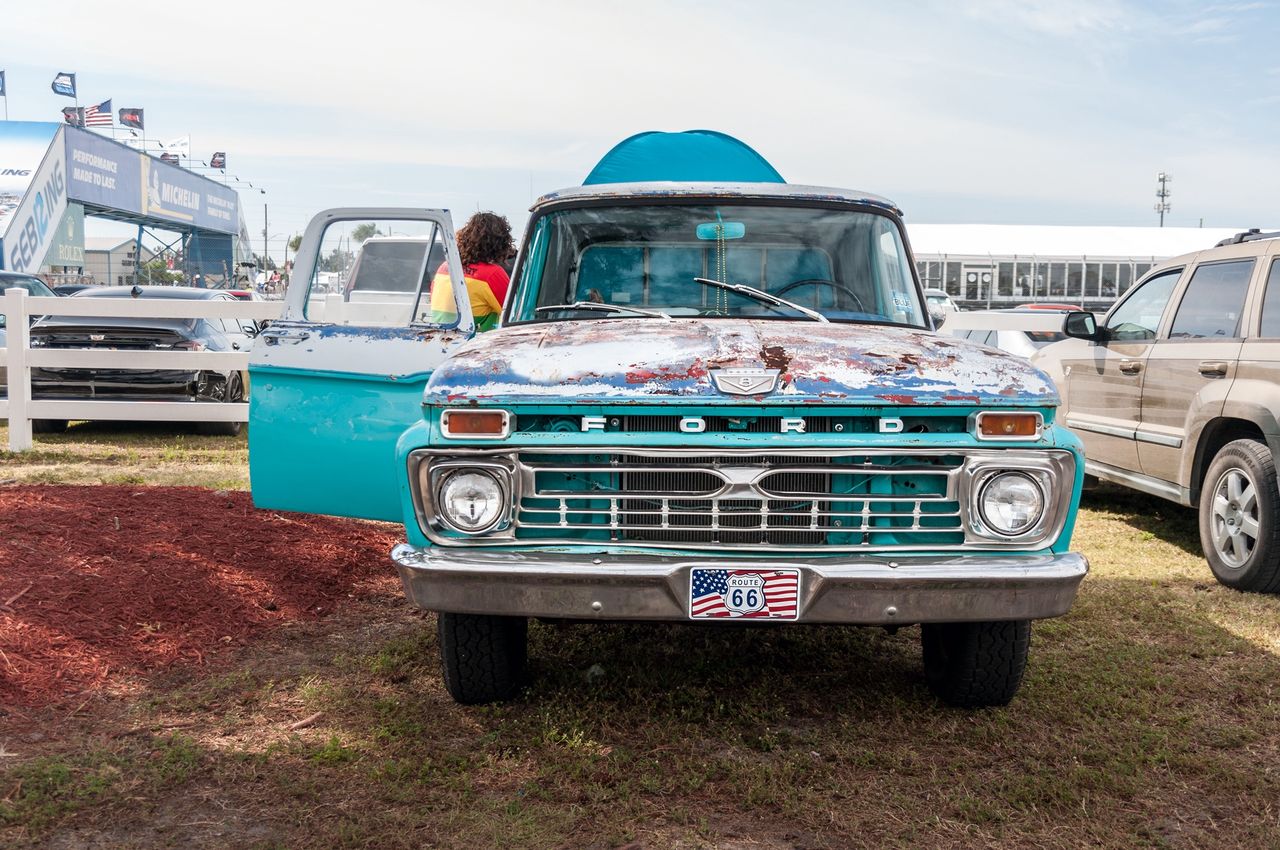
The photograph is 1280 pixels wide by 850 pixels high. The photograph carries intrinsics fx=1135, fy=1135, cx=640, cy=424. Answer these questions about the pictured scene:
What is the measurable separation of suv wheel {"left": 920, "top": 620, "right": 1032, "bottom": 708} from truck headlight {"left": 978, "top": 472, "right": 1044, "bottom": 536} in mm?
538

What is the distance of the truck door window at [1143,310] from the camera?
7258 millimetres

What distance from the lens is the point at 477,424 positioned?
11.5 ft

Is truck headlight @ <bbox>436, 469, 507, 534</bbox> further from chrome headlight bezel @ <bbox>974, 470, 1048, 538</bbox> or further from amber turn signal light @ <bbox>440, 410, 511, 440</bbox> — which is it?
chrome headlight bezel @ <bbox>974, 470, 1048, 538</bbox>

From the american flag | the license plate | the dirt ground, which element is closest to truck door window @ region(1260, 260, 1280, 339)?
the dirt ground

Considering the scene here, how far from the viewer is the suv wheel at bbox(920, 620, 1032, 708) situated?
397 centimetres

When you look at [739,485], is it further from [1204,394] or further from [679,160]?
[679,160]

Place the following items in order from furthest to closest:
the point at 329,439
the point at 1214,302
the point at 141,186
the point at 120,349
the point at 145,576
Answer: the point at 141,186
the point at 120,349
the point at 1214,302
the point at 145,576
the point at 329,439

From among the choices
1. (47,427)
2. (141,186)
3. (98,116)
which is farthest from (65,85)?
(47,427)

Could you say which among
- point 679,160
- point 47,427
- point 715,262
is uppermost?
point 679,160

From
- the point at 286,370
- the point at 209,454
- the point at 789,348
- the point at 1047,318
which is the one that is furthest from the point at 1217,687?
the point at 209,454

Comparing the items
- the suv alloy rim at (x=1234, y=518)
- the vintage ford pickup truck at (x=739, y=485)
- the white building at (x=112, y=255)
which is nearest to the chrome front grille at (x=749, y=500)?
the vintage ford pickup truck at (x=739, y=485)

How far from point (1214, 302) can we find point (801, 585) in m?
4.47

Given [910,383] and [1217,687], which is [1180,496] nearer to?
[1217,687]

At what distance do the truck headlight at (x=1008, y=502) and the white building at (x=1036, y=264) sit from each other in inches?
1359
